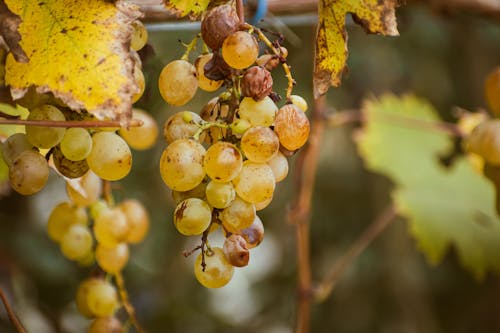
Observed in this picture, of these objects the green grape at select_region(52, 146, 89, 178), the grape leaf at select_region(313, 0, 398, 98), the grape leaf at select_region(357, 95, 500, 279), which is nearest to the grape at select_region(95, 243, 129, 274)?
the green grape at select_region(52, 146, 89, 178)

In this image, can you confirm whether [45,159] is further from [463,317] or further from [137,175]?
[463,317]

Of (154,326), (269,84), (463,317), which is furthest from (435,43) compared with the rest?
(269,84)

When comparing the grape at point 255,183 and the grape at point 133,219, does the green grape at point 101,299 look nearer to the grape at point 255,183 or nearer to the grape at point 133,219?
the grape at point 133,219

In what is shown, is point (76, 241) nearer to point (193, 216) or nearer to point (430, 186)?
point (193, 216)

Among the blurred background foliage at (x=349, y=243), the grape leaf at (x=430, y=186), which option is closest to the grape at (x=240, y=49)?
the grape leaf at (x=430, y=186)

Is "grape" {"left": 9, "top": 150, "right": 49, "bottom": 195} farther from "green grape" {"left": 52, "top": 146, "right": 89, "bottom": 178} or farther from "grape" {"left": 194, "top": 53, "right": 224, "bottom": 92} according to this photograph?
"grape" {"left": 194, "top": 53, "right": 224, "bottom": 92}

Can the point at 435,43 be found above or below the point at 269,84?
below
